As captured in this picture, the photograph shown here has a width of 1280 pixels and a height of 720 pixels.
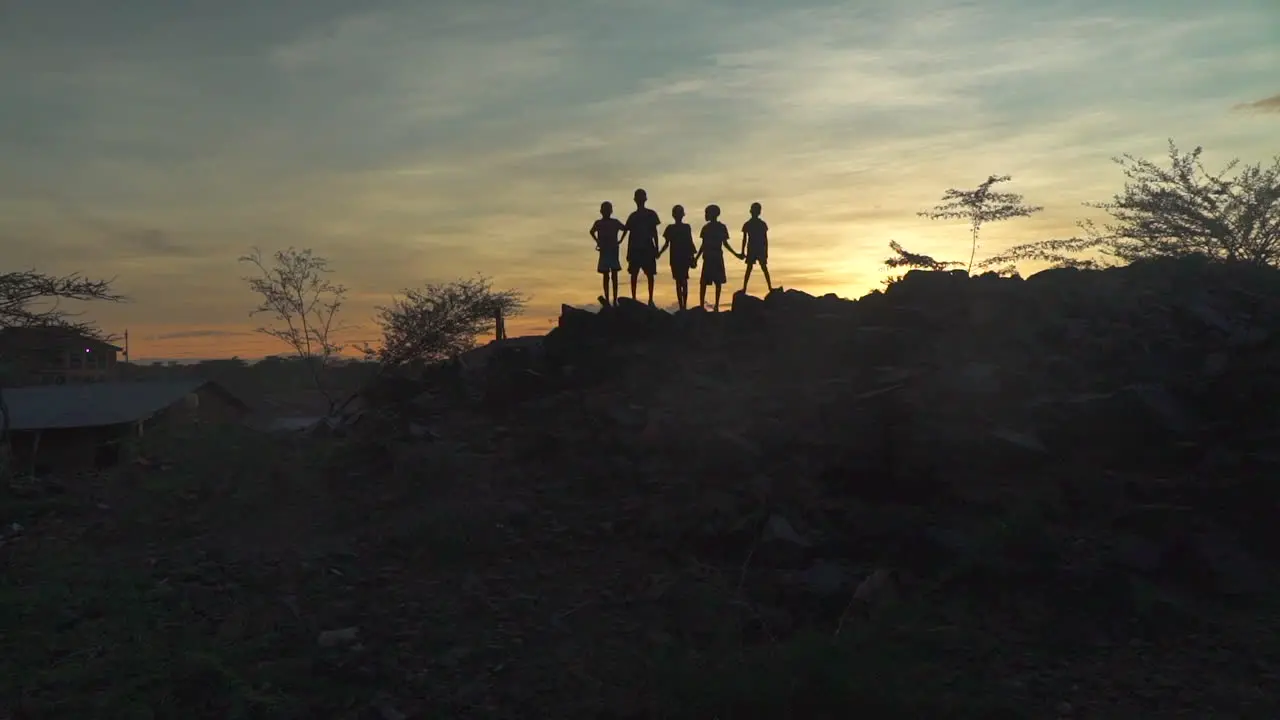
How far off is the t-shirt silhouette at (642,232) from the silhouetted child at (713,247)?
2.50ft

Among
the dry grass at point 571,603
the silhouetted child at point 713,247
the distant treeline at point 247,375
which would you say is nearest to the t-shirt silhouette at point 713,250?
the silhouetted child at point 713,247

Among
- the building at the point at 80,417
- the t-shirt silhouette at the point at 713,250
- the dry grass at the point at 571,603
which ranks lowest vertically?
the dry grass at the point at 571,603

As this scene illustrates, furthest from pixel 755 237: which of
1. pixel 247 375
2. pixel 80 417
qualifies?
pixel 247 375

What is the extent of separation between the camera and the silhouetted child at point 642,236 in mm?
13938

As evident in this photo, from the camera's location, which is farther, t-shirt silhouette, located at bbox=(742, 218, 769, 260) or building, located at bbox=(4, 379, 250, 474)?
building, located at bbox=(4, 379, 250, 474)

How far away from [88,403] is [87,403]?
0.08 feet

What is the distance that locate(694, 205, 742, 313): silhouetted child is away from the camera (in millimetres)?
14117

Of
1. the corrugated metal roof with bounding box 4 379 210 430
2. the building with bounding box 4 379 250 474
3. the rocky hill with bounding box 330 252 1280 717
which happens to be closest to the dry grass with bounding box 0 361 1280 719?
the rocky hill with bounding box 330 252 1280 717

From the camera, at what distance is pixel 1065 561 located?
720 centimetres

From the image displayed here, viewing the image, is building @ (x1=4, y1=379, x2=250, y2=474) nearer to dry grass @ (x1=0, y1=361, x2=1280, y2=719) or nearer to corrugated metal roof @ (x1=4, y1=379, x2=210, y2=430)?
corrugated metal roof @ (x1=4, y1=379, x2=210, y2=430)

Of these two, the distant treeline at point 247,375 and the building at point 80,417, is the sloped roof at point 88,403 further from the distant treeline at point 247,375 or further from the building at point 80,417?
the distant treeline at point 247,375

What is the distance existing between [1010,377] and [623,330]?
515 centimetres

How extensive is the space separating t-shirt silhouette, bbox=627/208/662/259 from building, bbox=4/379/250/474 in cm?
932

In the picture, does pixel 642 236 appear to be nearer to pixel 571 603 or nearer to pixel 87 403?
pixel 571 603
